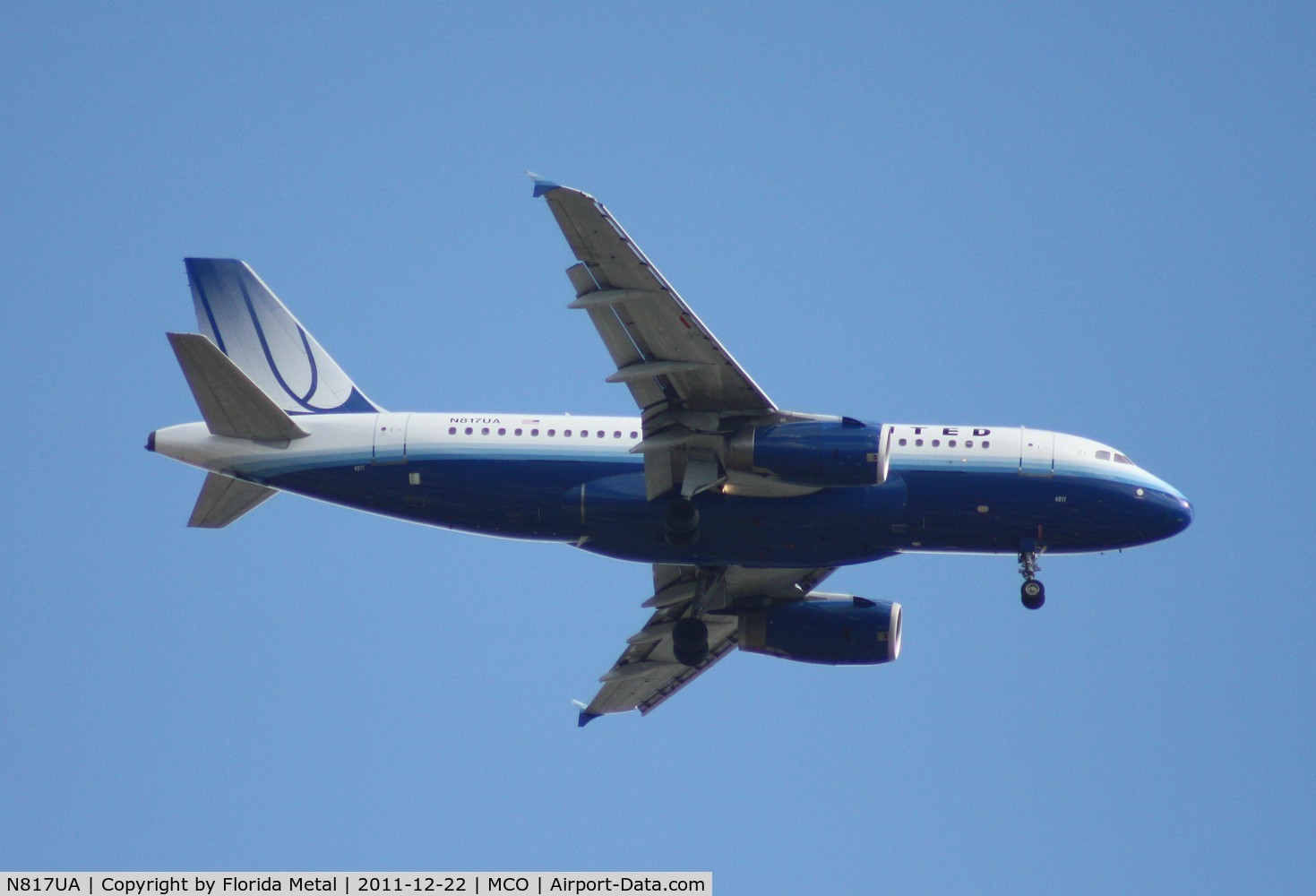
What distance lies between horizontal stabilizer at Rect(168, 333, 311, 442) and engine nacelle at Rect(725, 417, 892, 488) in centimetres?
1083

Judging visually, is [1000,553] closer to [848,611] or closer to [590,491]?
[848,611]

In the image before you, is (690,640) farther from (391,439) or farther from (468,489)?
(391,439)

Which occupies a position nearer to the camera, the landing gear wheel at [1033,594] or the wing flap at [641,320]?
the wing flap at [641,320]

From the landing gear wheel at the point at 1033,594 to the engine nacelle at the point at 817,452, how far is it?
16.7 feet

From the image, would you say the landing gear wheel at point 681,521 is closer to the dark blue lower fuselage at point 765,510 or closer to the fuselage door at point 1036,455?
the dark blue lower fuselage at point 765,510

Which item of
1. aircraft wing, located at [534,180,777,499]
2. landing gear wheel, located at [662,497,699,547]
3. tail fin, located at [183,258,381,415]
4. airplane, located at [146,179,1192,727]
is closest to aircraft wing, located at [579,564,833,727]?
airplane, located at [146,179,1192,727]

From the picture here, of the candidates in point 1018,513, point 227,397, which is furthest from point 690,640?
point 227,397

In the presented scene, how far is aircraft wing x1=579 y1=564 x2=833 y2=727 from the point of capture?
2028 inches

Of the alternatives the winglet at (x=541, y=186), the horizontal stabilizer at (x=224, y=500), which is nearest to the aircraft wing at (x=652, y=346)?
the winglet at (x=541, y=186)

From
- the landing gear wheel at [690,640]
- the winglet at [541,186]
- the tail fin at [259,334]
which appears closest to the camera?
the winglet at [541,186]

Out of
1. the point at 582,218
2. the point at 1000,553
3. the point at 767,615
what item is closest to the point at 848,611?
the point at 767,615

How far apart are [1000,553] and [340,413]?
1605cm

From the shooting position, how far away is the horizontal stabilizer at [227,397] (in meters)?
45.2

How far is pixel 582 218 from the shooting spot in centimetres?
4050
